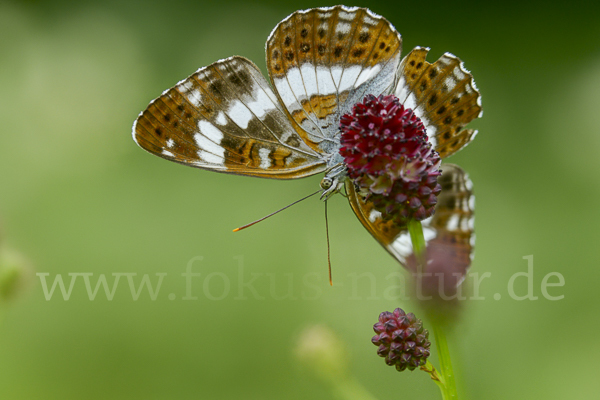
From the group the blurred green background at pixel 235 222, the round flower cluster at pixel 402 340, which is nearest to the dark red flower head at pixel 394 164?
the round flower cluster at pixel 402 340

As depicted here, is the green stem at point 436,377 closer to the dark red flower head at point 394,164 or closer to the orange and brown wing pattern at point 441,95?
the dark red flower head at point 394,164

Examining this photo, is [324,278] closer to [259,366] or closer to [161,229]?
[259,366]

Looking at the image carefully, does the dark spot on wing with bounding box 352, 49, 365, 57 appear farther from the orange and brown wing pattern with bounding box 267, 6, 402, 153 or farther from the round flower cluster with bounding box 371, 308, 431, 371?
the round flower cluster with bounding box 371, 308, 431, 371

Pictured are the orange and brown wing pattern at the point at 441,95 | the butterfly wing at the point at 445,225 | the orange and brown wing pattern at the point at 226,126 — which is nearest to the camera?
the butterfly wing at the point at 445,225

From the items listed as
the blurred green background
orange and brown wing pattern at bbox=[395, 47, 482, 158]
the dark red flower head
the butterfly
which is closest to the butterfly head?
the butterfly

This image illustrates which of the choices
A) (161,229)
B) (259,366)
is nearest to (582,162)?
(259,366)

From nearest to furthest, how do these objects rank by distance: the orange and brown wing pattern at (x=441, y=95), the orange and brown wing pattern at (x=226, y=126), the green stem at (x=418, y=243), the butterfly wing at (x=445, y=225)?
the green stem at (x=418, y=243) → the butterfly wing at (x=445, y=225) → the orange and brown wing pattern at (x=441, y=95) → the orange and brown wing pattern at (x=226, y=126)
